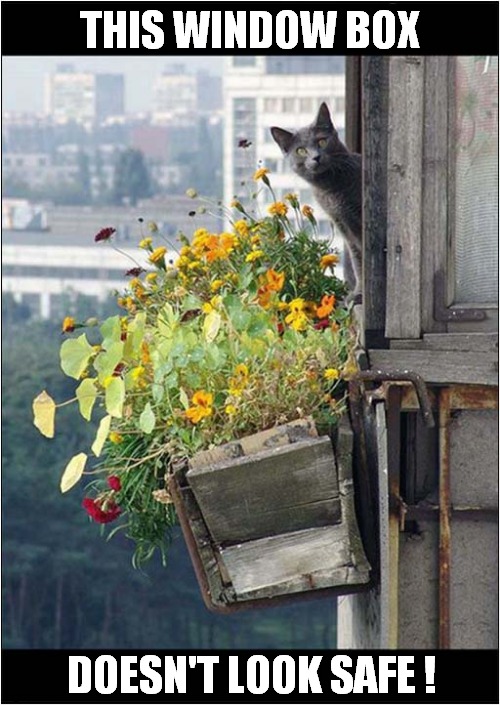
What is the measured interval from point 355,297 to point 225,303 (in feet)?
2.71

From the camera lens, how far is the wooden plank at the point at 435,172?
408cm

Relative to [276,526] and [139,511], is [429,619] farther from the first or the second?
[139,511]

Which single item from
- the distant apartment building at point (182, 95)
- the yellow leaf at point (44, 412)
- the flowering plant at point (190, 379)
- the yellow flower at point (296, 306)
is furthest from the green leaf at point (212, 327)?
the distant apartment building at point (182, 95)

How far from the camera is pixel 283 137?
5.84m

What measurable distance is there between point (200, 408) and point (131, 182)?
6741 cm

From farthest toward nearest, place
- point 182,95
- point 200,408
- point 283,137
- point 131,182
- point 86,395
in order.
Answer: point 182,95
point 131,182
point 283,137
point 86,395
point 200,408

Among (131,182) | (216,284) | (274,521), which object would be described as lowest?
(274,521)

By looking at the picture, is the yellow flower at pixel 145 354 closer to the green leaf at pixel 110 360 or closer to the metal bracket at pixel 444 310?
the green leaf at pixel 110 360

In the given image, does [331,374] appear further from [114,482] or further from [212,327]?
[114,482]

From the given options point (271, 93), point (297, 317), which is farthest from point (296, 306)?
point (271, 93)

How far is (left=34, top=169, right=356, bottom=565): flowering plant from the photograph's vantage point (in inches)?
160

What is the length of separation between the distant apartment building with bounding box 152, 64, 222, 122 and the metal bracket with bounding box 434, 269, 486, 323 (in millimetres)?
71845

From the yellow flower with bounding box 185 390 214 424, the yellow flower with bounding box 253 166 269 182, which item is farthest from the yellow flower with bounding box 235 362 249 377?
the yellow flower with bounding box 253 166 269 182

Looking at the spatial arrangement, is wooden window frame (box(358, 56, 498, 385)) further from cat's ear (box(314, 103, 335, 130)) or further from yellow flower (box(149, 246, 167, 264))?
cat's ear (box(314, 103, 335, 130))
